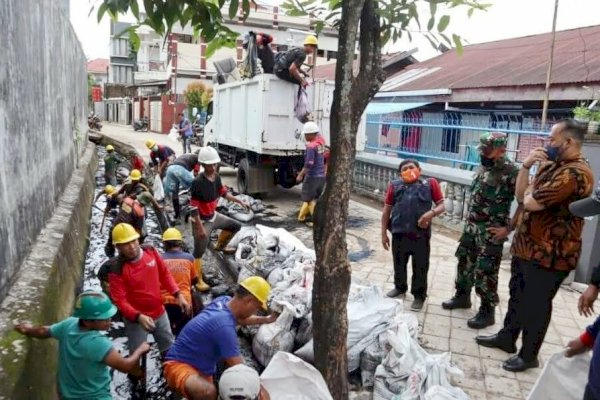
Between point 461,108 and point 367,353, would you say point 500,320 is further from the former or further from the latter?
point 461,108

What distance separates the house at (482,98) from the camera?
27.2 ft

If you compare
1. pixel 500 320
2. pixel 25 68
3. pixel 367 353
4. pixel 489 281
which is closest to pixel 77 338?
pixel 367 353

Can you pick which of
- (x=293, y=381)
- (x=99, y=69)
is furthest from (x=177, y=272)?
(x=99, y=69)

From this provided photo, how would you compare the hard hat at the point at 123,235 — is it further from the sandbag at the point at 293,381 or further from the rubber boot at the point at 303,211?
the rubber boot at the point at 303,211

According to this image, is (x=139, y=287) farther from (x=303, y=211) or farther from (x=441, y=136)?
(x=441, y=136)

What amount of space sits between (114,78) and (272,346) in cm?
5384

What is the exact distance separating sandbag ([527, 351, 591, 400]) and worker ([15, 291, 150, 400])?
226 cm

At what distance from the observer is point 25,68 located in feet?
13.1

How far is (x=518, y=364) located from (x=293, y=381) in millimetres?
1860

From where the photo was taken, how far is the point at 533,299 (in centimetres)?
333

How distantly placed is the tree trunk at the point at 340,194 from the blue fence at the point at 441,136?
5.70 meters

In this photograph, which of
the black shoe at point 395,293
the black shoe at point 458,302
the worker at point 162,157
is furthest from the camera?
the worker at point 162,157

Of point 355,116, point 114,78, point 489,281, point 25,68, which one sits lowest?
point 489,281

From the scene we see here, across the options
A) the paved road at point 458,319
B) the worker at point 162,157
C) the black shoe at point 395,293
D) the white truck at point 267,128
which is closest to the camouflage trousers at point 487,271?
the paved road at point 458,319
